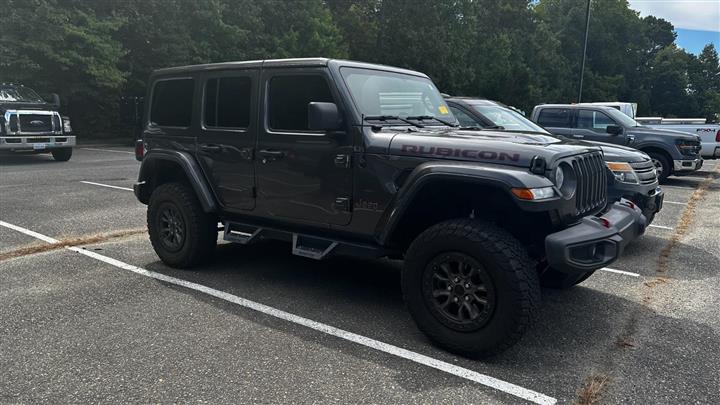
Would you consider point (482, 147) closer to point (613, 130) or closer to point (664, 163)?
point (613, 130)

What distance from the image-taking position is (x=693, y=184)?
13.4 metres

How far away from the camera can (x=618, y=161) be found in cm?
676

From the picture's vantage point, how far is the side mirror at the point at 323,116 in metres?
3.90

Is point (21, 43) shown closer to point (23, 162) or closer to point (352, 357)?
point (23, 162)

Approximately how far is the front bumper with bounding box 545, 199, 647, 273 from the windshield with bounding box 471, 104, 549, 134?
12.3 ft

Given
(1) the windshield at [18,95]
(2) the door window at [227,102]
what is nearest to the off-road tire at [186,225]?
(2) the door window at [227,102]

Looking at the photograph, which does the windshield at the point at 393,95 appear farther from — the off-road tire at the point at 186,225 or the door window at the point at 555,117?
the door window at the point at 555,117

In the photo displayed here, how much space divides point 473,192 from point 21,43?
1761cm

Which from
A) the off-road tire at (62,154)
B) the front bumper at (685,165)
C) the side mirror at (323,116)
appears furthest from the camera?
the off-road tire at (62,154)

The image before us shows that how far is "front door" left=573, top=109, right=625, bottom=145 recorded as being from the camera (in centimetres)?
1173

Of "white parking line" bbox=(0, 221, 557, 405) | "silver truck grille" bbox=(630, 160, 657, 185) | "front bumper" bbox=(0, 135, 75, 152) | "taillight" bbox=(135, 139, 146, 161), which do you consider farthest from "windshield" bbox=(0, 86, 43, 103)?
"silver truck grille" bbox=(630, 160, 657, 185)

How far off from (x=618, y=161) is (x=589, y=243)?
3.75 m

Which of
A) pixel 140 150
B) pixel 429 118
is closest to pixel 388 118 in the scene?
pixel 429 118

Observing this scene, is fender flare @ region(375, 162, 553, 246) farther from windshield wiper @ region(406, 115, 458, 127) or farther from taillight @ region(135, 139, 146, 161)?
taillight @ region(135, 139, 146, 161)
